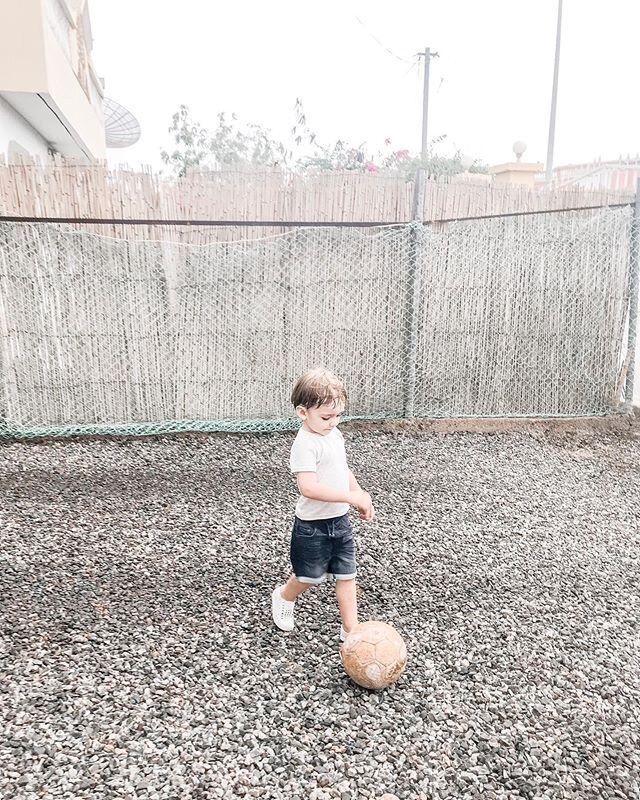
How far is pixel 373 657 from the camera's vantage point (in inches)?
91.0

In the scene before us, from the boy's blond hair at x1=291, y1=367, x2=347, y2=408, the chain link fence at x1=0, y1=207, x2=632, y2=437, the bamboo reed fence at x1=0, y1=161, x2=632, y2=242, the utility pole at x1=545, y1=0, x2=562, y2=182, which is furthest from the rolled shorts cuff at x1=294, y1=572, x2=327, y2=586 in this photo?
the utility pole at x1=545, y1=0, x2=562, y2=182

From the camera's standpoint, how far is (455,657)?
2584 mm

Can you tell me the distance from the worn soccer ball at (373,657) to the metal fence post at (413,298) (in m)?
3.81

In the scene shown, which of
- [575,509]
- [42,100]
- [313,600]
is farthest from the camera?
[42,100]

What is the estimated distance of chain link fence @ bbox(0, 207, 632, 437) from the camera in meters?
5.46

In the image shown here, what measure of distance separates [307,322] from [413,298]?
99cm

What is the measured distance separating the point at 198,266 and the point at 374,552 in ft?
10.4

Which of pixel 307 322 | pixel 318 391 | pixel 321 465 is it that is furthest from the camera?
pixel 307 322

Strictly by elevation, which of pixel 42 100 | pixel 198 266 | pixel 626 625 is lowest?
pixel 626 625

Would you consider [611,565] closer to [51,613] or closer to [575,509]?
[575,509]

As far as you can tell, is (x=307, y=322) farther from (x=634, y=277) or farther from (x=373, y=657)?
(x=373, y=657)

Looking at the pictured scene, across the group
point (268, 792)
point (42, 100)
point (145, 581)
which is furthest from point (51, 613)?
point (42, 100)

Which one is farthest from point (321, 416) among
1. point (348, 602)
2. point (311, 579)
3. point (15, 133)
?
point (15, 133)

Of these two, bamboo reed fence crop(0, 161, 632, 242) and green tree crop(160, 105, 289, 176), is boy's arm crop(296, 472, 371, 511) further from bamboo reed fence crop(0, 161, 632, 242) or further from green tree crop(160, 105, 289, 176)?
green tree crop(160, 105, 289, 176)
